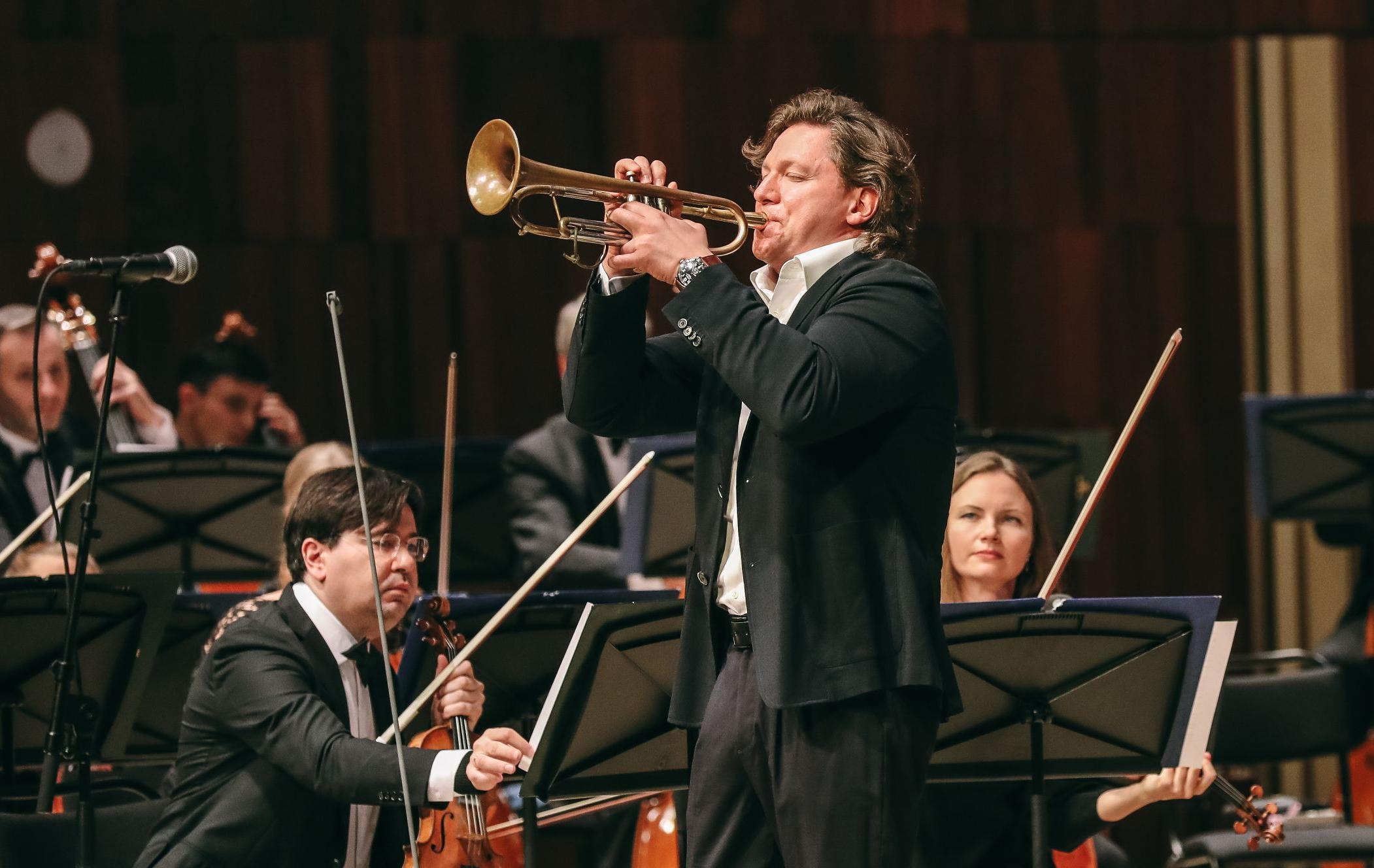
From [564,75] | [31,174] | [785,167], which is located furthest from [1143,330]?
[785,167]

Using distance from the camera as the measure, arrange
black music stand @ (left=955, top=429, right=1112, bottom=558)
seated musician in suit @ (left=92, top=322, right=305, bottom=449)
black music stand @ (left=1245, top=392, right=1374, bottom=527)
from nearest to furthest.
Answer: black music stand @ (left=955, top=429, right=1112, bottom=558) → black music stand @ (left=1245, top=392, right=1374, bottom=527) → seated musician in suit @ (left=92, top=322, right=305, bottom=449)

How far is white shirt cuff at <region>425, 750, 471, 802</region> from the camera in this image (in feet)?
8.63

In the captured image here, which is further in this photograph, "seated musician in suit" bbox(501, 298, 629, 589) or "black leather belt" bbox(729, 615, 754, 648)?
"seated musician in suit" bbox(501, 298, 629, 589)

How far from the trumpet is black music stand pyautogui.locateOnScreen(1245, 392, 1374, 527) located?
2.71 meters

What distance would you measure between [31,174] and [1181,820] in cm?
399

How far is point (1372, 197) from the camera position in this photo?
245 inches

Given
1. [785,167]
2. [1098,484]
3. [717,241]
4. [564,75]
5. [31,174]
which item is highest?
[564,75]

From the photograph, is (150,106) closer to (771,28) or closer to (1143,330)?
(771,28)

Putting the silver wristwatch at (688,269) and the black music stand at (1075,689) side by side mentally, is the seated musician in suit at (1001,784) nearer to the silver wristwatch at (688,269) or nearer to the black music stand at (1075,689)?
the black music stand at (1075,689)

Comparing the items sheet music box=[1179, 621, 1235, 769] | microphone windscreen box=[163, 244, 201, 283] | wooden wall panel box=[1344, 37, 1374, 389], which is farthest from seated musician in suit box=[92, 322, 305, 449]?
wooden wall panel box=[1344, 37, 1374, 389]

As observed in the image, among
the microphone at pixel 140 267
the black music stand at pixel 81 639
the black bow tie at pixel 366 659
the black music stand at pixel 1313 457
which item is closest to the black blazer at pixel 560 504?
the black bow tie at pixel 366 659

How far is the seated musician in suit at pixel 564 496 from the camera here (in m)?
4.52

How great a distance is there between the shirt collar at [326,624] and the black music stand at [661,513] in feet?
3.99

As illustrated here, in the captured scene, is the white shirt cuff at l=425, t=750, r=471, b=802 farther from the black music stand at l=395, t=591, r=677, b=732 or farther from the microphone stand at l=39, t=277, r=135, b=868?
the microphone stand at l=39, t=277, r=135, b=868
